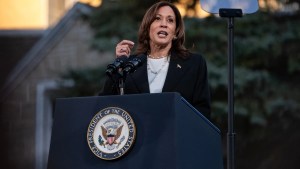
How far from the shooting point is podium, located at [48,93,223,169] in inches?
138

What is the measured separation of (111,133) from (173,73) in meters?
0.79

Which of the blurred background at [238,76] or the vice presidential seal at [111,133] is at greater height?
the blurred background at [238,76]

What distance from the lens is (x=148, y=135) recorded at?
3555 mm

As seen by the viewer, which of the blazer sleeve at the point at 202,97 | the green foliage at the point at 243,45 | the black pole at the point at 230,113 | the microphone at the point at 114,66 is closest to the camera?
the microphone at the point at 114,66

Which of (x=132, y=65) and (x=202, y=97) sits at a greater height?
(x=132, y=65)

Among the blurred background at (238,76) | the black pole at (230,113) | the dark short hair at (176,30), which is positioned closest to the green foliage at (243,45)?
the blurred background at (238,76)

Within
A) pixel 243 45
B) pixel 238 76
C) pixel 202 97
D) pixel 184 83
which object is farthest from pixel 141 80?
pixel 243 45

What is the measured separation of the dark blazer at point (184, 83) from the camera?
4.26m

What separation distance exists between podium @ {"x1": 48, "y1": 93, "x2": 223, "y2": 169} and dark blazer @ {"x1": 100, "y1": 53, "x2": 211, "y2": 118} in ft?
1.46

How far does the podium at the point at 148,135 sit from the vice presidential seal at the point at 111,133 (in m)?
0.02

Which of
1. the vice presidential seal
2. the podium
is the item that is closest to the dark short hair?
the podium

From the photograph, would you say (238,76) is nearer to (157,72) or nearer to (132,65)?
(157,72)

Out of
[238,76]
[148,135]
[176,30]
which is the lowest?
[148,135]

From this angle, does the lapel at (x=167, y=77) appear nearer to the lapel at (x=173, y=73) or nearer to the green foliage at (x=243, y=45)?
the lapel at (x=173, y=73)
